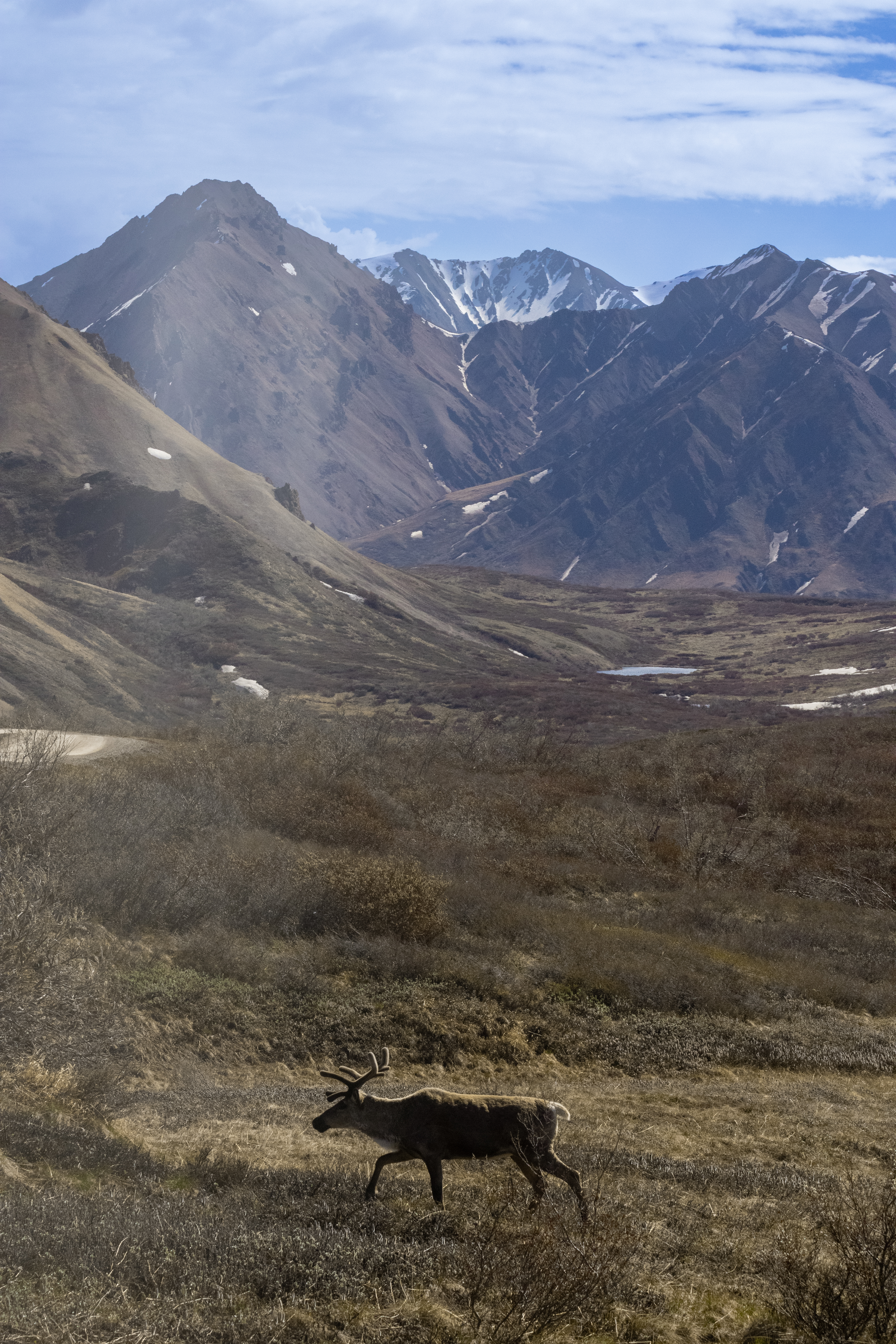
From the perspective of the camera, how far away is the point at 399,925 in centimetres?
2048

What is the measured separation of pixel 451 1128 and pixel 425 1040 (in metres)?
8.88

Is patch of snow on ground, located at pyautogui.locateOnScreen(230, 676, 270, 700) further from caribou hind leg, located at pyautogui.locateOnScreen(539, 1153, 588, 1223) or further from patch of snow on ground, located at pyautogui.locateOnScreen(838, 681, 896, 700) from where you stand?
caribou hind leg, located at pyautogui.locateOnScreen(539, 1153, 588, 1223)

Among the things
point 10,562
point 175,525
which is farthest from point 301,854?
point 175,525

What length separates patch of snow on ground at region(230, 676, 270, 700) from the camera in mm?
81250

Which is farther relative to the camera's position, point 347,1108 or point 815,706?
point 815,706

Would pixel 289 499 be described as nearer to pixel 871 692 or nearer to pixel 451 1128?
pixel 871 692

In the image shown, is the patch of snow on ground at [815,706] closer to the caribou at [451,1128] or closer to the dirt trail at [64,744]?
the dirt trail at [64,744]

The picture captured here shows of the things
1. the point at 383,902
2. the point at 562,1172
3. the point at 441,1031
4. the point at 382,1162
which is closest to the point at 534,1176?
the point at 562,1172

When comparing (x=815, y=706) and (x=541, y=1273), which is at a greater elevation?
(x=541, y=1273)

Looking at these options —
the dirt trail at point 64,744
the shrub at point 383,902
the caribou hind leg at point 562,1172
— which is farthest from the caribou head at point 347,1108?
the dirt trail at point 64,744

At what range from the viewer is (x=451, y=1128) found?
8078 millimetres

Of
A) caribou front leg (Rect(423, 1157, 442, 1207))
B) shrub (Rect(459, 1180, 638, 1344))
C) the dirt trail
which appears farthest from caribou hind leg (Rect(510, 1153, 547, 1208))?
the dirt trail

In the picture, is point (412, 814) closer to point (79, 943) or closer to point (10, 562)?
point (79, 943)

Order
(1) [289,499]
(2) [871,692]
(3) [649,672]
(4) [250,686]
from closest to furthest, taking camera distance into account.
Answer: (4) [250,686], (2) [871,692], (1) [289,499], (3) [649,672]
